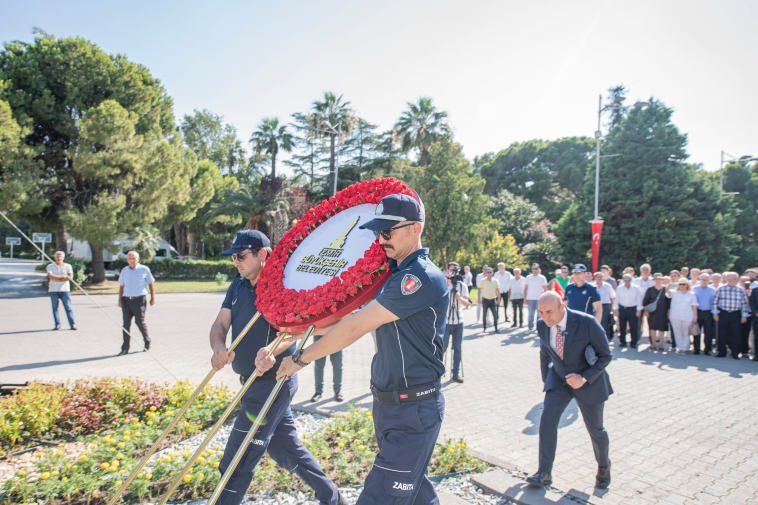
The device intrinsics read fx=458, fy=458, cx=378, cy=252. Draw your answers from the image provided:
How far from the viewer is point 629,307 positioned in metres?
11.9

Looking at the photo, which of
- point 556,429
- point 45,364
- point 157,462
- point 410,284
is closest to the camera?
point 410,284

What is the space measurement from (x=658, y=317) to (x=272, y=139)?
4332 cm

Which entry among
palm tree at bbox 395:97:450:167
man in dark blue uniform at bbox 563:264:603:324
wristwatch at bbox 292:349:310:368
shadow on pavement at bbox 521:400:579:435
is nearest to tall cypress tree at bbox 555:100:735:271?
palm tree at bbox 395:97:450:167

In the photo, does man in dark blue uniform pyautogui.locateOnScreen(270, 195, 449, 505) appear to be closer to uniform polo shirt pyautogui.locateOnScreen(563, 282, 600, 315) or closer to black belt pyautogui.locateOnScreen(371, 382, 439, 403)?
black belt pyautogui.locateOnScreen(371, 382, 439, 403)

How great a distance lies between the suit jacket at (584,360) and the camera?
4.11 meters

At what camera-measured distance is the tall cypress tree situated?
2856 centimetres

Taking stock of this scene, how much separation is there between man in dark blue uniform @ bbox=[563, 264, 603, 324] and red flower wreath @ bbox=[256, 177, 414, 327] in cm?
672

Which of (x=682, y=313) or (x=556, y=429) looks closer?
(x=556, y=429)

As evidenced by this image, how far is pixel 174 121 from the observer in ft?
92.4

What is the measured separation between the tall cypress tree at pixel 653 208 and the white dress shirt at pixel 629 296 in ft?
62.5

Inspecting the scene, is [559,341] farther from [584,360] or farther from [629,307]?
[629,307]

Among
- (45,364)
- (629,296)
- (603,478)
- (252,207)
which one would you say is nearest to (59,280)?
(45,364)

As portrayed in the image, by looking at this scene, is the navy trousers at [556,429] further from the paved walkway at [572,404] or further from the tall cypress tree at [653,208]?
the tall cypress tree at [653,208]

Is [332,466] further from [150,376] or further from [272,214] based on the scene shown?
[272,214]
